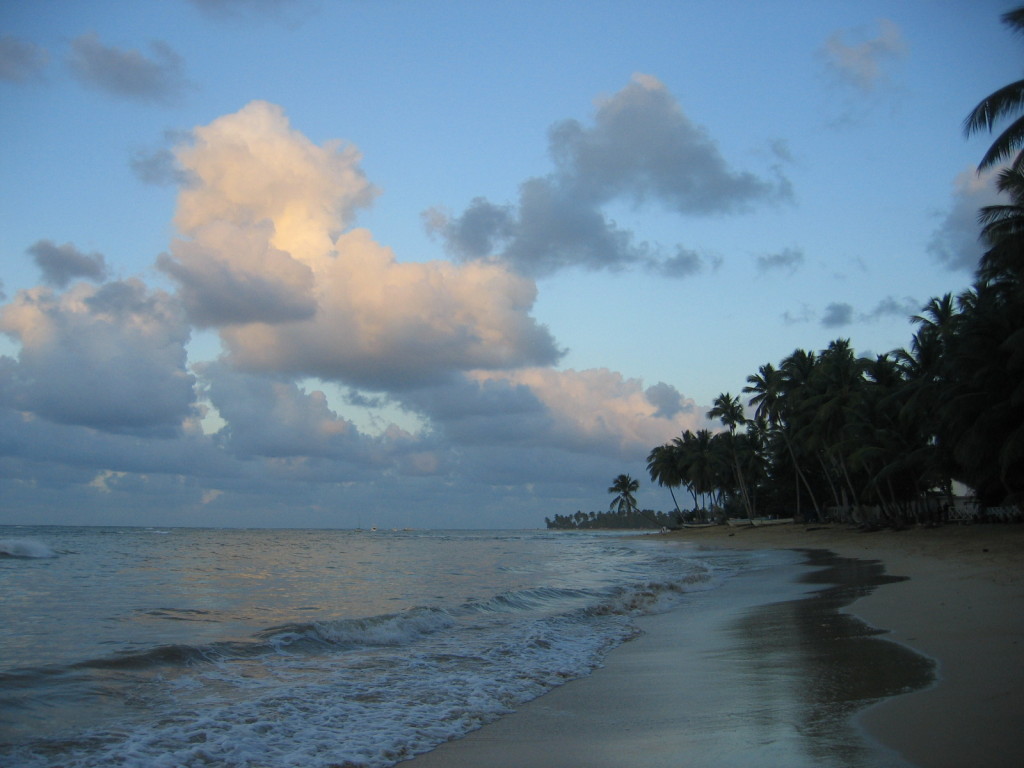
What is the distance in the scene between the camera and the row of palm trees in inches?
879

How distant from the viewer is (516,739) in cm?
568

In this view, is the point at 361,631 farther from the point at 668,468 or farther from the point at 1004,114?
the point at 668,468

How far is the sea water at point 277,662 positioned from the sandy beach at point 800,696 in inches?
30.4

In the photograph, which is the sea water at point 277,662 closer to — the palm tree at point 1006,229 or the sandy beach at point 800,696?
the sandy beach at point 800,696

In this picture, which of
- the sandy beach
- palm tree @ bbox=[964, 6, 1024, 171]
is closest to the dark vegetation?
palm tree @ bbox=[964, 6, 1024, 171]

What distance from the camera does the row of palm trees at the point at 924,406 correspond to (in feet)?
73.3

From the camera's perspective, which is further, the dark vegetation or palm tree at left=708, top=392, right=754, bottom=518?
palm tree at left=708, top=392, right=754, bottom=518

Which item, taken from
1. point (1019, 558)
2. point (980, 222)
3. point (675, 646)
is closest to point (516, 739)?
point (675, 646)

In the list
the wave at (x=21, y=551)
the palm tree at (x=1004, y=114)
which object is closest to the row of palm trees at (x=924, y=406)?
the palm tree at (x=1004, y=114)

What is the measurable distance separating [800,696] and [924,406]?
32933 millimetres

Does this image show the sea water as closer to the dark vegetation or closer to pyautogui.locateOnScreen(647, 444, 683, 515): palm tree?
the dark vegetation

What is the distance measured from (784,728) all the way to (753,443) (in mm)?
73815

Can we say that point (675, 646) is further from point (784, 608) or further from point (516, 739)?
point (516, 739)

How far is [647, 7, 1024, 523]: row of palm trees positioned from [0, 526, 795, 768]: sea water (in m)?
14.5
